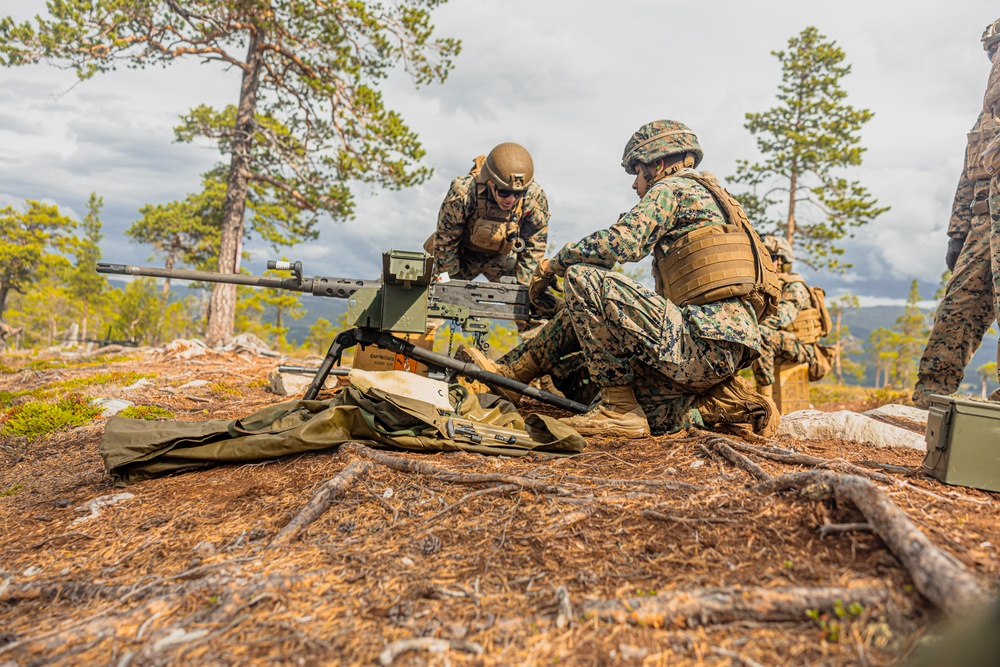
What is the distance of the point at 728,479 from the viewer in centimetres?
276

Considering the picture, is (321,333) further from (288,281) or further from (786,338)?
(786,338)

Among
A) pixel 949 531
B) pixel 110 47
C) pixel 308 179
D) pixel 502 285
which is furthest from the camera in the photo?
pixel 308 179

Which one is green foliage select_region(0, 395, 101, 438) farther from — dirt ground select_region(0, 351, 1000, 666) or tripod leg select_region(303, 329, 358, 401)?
dirt ground select_region(0, 351, 1000, 666)

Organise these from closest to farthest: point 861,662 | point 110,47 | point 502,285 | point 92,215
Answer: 1. point 861,662
2. point 502,285
3. point 110,47
4. point 92,215

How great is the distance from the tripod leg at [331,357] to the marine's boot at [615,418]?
1975 millimetres

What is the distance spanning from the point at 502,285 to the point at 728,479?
137 inches

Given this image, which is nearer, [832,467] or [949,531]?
[949,531]

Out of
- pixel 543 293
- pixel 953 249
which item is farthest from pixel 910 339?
pixel 543 293

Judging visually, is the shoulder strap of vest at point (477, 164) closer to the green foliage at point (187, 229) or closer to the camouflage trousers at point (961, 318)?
the camouflage trousers at point (961, 318)

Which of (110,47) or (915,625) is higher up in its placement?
(110,47)

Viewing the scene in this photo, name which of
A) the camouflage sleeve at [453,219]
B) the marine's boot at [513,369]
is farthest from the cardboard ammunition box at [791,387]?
the camouflage sleeve at [453,219]

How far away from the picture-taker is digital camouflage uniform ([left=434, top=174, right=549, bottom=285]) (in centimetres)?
710

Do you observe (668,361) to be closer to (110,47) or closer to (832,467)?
(832,467)

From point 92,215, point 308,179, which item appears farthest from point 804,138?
point 92,215
